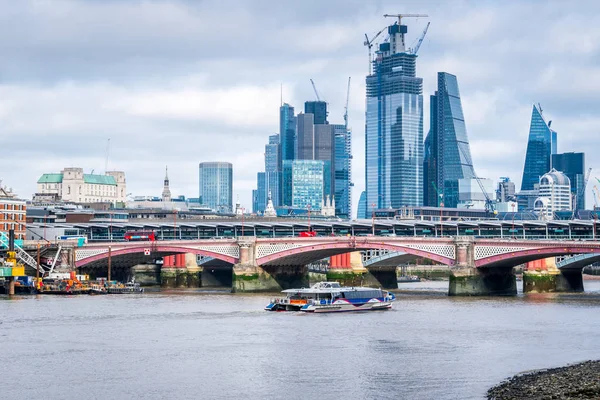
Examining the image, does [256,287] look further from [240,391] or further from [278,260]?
[240,391]

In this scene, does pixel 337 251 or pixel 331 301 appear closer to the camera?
pixel 331 301

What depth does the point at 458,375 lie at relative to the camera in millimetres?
68688

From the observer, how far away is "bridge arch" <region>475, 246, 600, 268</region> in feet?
406

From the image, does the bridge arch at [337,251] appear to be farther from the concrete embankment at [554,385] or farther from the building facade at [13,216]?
the concrete embankment at [554,385]

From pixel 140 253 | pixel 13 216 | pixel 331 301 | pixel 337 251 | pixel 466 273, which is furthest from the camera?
pixel 13 216

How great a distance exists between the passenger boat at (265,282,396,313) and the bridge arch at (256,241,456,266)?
1901 cm

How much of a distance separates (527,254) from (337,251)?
27799mm


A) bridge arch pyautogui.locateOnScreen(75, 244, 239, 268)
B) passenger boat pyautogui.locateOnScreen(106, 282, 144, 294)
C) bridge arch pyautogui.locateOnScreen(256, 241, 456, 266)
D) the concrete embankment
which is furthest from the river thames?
bridge arch pyautogui.locateOnScreen(75, 244, 239, 268)

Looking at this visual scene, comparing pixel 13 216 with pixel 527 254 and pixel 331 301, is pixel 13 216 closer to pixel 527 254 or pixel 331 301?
pixel 331 301

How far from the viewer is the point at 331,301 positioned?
376ft

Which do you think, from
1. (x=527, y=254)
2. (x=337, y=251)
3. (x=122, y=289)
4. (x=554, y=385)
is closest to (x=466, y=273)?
(x=527, y=254)

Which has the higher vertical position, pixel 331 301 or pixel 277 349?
pixel 331 301

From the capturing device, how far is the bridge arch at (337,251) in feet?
443

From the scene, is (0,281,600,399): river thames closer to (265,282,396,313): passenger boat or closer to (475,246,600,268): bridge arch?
(265,282,396,313): passenger boat
